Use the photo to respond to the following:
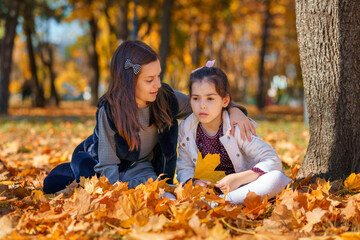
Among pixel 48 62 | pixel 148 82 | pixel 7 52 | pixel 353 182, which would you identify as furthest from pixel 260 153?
pixel 48 62

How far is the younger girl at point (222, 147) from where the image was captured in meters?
2.44

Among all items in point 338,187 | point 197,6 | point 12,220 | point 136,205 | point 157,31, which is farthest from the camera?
point 157,31

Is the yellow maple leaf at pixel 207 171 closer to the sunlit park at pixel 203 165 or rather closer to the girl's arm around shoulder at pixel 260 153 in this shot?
the sunlit park at pixel 203 165

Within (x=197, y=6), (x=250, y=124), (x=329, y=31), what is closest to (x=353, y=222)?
(x=250, y=124)

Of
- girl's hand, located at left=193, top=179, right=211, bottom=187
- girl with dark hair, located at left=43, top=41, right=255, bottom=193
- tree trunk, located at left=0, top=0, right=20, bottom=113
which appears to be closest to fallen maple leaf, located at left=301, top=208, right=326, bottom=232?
girl's hand, located at left=193, top=179, right=211, bottom=187

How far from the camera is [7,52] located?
41.5 feet

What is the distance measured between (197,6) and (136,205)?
13.4 meters

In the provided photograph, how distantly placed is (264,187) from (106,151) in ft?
3.67

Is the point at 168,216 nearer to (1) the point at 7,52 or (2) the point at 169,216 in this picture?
(2) the point at 169,216

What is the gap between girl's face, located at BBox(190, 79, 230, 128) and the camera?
2.61m

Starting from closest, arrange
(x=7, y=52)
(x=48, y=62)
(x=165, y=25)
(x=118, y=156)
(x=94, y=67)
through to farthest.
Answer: (x=118, y=156) → (x=165, y=25) → (x=7, y=52) → (x=94, y=67) → (x=48, y=62)

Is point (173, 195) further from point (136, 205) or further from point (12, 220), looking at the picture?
point (12, 220)

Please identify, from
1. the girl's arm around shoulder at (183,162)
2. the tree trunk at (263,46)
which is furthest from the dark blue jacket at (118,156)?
the tree trunk at (263,46)

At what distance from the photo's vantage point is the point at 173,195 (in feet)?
8.06
